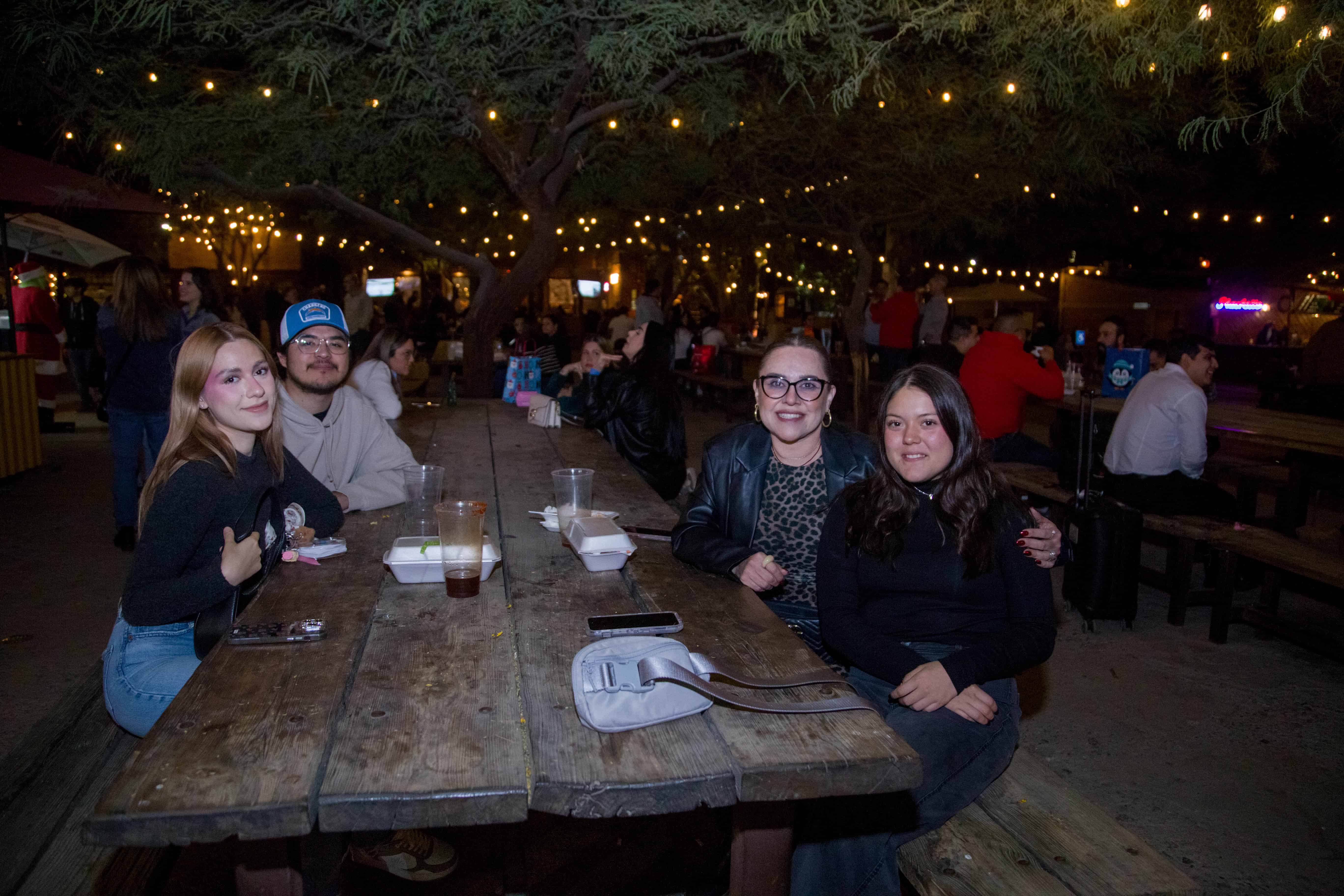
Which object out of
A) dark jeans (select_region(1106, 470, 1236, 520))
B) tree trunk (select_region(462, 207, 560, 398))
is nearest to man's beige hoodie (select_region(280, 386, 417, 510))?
dark jeans (select_region(1106, 470, 1236, 520))

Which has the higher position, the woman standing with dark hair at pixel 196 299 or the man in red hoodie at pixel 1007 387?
the woman standing with dark hair at pixel 196 299

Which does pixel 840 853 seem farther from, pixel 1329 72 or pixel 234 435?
pixel 1329 72

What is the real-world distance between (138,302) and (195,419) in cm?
408

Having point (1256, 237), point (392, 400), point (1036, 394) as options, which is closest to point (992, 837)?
point (392, 400)

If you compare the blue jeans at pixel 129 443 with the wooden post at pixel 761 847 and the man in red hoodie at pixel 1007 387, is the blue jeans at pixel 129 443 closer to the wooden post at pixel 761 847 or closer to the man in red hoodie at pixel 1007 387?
the wooden post at pixel 761 847

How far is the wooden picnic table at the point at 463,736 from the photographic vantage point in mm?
1568

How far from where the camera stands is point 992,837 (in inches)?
90.6

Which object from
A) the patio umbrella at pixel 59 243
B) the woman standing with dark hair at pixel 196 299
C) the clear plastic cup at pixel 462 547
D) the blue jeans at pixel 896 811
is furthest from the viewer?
the patio umbrella at pixel 59 243

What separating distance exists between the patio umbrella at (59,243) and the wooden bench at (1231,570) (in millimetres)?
13838

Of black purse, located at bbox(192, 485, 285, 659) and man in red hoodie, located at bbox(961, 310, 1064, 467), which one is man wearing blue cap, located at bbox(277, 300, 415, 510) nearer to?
black purse, located at bbox(192, 485, 285, 659)

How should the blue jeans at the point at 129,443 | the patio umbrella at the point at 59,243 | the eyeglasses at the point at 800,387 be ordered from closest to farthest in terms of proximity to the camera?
the eyeglasses at the point at 800,387 → the blue jeans at the point at 129,443 → the patio umbrella at the point at 59,243

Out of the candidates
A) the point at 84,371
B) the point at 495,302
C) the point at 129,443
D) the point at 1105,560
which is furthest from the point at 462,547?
the point at 84,371

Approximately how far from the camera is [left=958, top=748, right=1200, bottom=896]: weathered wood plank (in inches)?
80.9

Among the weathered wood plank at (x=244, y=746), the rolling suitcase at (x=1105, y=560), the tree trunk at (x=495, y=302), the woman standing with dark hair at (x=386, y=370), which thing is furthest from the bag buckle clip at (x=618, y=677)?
the tree trunk at (x=495, y=302)
